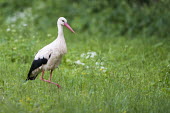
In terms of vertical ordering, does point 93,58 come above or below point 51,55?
above

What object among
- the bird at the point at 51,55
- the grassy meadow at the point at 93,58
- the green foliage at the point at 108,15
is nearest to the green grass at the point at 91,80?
the grassy meadow at the point at 93,58

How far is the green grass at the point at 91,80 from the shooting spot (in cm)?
621

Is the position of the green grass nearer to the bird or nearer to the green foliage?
the bird

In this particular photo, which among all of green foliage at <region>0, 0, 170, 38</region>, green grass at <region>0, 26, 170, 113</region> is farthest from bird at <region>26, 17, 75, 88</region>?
green foliage at <region>0, 0, 170, 38</region>

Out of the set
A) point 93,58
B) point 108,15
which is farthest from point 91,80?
point 108,15

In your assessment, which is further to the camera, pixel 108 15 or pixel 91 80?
pixel 108 15

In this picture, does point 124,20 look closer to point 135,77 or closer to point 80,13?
point 80,13

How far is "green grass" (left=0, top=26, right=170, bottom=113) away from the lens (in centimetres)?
621

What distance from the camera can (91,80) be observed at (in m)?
7.97

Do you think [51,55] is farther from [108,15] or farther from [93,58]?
[108,15]

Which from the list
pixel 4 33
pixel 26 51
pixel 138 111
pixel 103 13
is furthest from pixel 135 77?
pixel 103 13

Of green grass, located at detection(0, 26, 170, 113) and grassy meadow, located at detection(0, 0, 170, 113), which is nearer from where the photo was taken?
green grass, located at detection(0, 26, 170, 113)

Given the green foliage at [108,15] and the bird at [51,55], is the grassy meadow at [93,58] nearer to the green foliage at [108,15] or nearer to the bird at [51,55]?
the green foliage at [108,15]

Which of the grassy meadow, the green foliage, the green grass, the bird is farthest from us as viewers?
the green foliage
